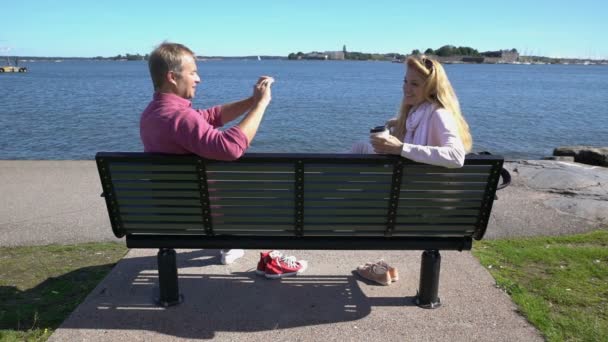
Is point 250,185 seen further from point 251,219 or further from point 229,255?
point 229,255

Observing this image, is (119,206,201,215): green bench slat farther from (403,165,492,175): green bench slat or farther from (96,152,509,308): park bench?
(403,165,492,175): green bench slat

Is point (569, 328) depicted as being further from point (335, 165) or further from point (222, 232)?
point (222, 232)

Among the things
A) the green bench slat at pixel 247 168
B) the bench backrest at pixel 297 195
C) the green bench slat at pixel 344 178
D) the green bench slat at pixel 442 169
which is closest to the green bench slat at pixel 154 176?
the bench backrest at pixel 297 195

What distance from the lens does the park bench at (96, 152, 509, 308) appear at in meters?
3.17

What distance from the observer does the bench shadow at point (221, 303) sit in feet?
11.5

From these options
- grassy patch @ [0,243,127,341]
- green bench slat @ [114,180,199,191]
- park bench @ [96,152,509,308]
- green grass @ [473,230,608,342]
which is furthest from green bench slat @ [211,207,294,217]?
green grass @ [473,230,608,342]

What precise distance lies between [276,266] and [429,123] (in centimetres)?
173

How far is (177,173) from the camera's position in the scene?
3.20 metres

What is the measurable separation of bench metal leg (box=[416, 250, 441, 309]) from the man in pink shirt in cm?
151

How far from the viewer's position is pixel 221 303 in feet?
12.5

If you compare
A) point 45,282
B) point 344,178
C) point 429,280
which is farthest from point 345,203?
point 45,282

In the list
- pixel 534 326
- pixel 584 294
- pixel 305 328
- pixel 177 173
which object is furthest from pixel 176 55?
pixel 584 294

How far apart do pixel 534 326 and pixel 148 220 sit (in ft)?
8.70

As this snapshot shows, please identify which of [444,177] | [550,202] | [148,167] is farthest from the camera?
[550,202]
